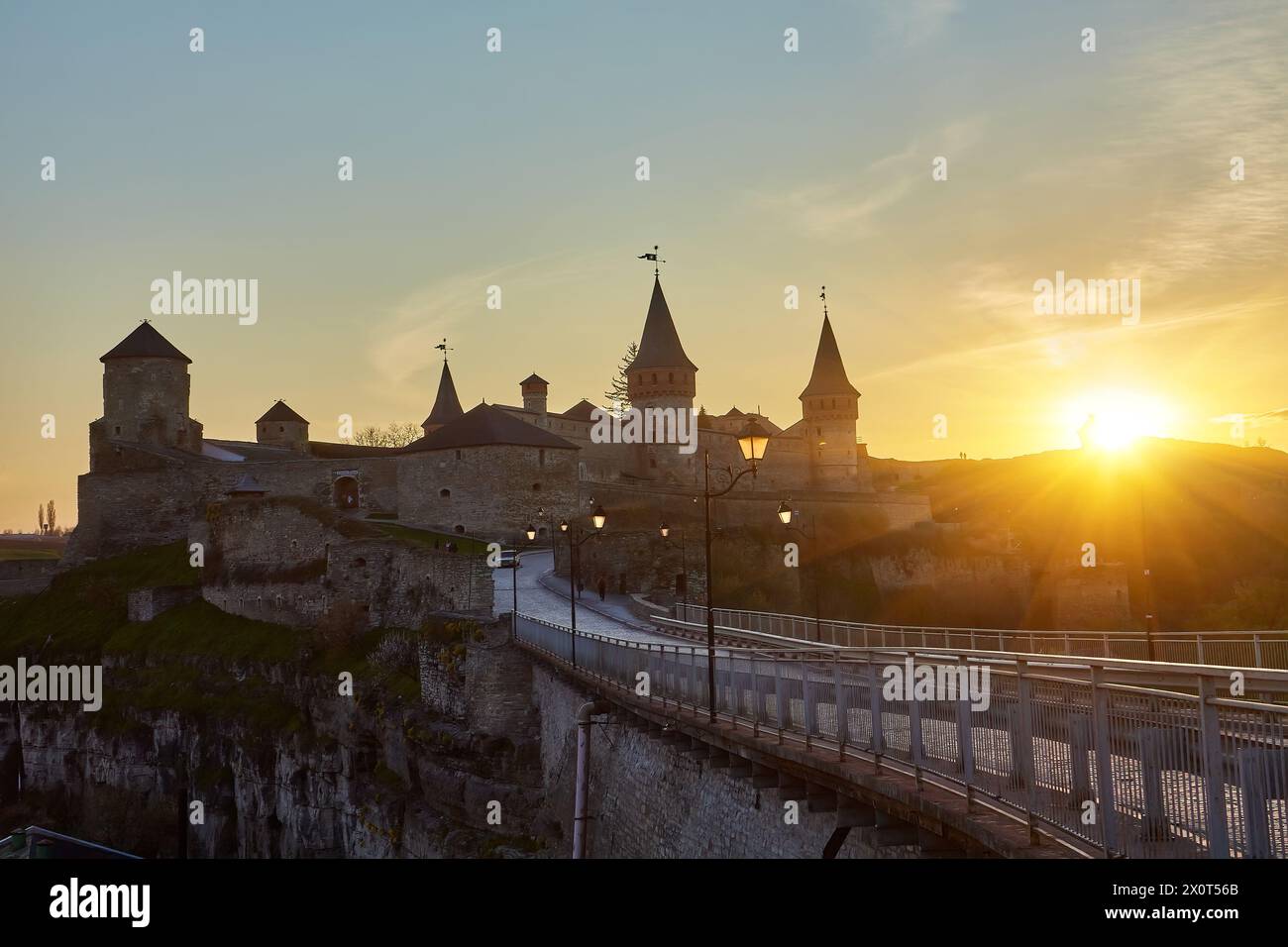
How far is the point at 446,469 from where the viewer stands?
6406 cm

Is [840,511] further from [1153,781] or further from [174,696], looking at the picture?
[1153,781]

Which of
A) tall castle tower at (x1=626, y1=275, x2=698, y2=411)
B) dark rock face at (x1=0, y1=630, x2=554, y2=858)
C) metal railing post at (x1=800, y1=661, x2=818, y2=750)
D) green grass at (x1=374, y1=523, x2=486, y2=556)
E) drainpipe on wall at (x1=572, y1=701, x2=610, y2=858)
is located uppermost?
tall castle tower at (x1=626, y1=275, x2=698, y2=411)

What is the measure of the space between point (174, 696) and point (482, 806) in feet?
81.8

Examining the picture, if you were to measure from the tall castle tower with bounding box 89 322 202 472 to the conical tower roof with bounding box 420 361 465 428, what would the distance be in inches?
1033

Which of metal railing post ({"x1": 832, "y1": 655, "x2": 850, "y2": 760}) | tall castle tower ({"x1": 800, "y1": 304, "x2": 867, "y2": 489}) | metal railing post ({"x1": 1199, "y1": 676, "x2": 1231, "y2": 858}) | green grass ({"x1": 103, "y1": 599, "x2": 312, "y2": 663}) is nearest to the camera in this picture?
metal railing post ({"x1": 1199, "y1": 676, "x2": 1231, "y2": 858})

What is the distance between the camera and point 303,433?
93.4 metres

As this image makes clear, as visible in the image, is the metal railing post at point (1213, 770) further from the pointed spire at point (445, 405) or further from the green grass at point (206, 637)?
the pointed spire at point (445, 405)

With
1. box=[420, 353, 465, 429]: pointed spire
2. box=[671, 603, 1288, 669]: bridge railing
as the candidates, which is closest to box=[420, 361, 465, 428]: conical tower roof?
box=[420, 353, 465, 429]: pointed spire

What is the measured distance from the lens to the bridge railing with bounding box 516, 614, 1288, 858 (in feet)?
23.6

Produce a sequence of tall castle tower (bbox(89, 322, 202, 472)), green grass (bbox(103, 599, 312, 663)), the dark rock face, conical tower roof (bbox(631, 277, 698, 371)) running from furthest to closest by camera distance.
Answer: conical tower roof (bbox(631, 277, 698, 371)), tall castle tower (bbox(89, 322, 202, 472)), green grass (bbox(103, 599, 312, 663)), the dark rock face

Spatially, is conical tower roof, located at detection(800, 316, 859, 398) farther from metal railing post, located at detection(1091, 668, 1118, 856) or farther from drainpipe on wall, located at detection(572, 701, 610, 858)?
metal railing post, located at detection(1091, 668, 1118, 856)

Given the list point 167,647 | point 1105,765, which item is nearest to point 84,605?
point 167,647
